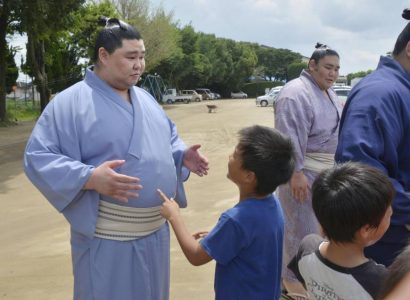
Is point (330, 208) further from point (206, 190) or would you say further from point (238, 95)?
point (238, 95)

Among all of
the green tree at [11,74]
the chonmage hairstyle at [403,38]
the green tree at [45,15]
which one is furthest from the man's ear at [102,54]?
the green tree at [11,74]

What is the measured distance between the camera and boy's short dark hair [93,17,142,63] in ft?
7.38

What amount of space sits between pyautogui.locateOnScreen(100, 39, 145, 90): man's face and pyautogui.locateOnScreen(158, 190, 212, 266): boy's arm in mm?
560

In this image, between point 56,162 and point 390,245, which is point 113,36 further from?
point 390,245

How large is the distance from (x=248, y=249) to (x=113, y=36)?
1.14 m

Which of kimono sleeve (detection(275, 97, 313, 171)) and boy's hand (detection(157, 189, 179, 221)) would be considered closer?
boy's hand (detection(157, 189, 179, 221))

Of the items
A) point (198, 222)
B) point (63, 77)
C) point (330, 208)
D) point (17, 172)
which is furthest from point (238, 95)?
point (330, 208)

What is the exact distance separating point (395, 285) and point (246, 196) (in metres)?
1.18

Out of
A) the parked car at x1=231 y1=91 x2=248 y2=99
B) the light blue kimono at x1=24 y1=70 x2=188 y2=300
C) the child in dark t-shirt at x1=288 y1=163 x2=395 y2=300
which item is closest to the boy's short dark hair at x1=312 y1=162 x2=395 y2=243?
the child in dark t-shirt at x1=288 y1=163 x2=395 y2=300

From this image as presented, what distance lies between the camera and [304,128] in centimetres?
326

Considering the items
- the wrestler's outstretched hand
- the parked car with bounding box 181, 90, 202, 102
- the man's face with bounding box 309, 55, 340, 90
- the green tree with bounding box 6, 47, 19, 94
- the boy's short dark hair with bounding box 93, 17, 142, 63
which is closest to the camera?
the wrestler's outstretched hand

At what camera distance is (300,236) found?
3.42 metres

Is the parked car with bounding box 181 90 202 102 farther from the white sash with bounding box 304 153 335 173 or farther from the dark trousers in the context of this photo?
the dark trousers

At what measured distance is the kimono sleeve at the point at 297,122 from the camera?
3.23 meters
